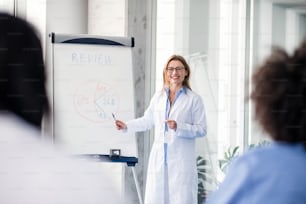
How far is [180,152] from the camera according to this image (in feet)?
7.14

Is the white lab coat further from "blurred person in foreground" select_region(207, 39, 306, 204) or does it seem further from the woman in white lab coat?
"blurred person in foreground" select_region(207, 39, 306, 204)

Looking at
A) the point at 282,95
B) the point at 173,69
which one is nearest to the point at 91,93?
the point at 173,69

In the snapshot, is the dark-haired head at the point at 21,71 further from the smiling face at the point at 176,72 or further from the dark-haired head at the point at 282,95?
the smiling face at the point at 176,72

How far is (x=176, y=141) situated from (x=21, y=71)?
180 cm

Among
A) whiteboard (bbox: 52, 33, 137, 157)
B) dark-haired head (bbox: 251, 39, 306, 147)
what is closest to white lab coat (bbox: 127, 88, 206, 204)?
whiteboard (bbox: 52, 33, 137, 157)

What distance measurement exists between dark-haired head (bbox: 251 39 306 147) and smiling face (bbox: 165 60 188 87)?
5.71ft

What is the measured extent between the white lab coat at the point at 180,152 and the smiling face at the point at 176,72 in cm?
4

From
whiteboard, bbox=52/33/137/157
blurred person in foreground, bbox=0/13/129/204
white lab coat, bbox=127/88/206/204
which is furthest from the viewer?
whiteboard, bbox=52/33/137/157

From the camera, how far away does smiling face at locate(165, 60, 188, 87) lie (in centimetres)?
220

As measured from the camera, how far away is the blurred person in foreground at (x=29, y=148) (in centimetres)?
36

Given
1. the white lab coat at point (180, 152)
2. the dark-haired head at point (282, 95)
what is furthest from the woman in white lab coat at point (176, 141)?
the dark-haired head at point (282, 95)

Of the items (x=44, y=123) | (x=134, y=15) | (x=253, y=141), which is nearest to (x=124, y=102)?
(x=134, y=15)

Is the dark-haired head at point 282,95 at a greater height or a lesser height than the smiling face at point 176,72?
lesser

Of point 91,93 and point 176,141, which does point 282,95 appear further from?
point 91,93
